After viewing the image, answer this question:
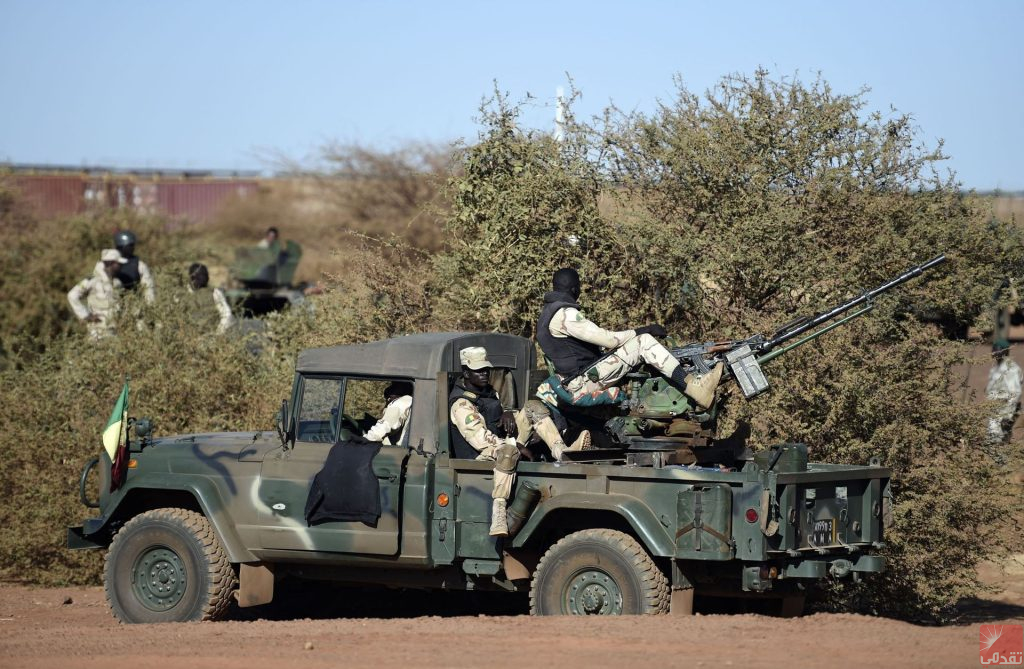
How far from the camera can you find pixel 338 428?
8.87 metres

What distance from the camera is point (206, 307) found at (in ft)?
49.2

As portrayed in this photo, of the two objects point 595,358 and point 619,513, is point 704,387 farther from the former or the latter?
point 619,513

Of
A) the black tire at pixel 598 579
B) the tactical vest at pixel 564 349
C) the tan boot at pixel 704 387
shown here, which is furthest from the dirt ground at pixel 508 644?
the tactical vest at pixel 564 349

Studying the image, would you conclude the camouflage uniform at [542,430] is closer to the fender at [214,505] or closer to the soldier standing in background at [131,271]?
the fender at [214,505]

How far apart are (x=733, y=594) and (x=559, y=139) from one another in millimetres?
5787

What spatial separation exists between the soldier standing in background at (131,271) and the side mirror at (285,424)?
6.67 meters

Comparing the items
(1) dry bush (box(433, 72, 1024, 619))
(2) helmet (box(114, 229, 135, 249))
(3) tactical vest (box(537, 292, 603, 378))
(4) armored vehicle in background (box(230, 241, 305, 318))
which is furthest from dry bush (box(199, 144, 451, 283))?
(3) tactical vest (box(537, 292, 603, 378))

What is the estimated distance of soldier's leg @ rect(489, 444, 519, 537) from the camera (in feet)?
27.0

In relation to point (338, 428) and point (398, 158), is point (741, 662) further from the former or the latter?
point (398, 158)

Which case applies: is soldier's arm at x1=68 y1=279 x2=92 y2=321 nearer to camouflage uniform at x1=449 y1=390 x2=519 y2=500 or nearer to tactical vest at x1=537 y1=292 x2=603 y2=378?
tactical vest at x1=537 y1=292 x2=603 y2=378

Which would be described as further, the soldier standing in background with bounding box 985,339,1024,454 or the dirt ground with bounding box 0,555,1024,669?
the soldier standing in background with bounding box 985,339,1024,454

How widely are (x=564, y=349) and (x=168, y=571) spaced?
3106 millimetres

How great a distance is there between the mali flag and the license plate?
15.3ft

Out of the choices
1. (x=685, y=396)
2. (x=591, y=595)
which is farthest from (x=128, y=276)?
(x=591, y=595)
